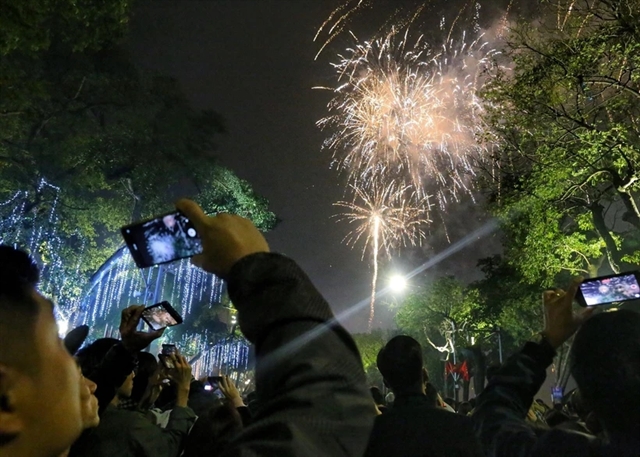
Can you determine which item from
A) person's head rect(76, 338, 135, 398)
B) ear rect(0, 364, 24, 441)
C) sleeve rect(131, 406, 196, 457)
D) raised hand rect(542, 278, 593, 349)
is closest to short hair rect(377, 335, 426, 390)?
raised hand rect(542, 278, 593, 349)

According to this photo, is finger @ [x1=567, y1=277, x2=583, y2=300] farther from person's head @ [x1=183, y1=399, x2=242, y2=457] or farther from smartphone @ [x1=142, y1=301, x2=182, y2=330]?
smartphone @ [x1=142, y1=301, x2=182, y2=330]

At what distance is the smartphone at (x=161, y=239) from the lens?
6.55 feet

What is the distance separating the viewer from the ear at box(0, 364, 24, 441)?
3.57 ft

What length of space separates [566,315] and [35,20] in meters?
9.20

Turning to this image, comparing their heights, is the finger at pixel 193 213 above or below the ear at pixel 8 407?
above

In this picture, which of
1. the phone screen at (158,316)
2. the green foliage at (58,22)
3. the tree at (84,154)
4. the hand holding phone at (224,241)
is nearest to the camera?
the hand holding phone at (224,241)

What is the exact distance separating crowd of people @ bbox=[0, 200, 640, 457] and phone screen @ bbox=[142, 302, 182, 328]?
787mm

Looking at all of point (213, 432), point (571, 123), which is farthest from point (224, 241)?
point (571, 123)

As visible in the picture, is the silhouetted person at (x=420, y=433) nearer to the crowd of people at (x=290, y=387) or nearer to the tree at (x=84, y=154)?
the crowd of people at (x=290, y=387)

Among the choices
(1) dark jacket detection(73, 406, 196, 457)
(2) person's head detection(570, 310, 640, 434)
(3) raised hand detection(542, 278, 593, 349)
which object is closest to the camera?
(2) person's head detection(570, 310, 640, 434)

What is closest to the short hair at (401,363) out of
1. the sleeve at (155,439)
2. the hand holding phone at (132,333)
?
the sleeve at (155,439)

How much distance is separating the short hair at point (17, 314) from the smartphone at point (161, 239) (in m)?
0.67

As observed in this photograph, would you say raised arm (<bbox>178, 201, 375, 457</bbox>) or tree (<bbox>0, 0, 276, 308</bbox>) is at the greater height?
tree (<bbox>0, 0, 276, 308</bbox>)

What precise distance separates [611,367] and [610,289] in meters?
1.21
